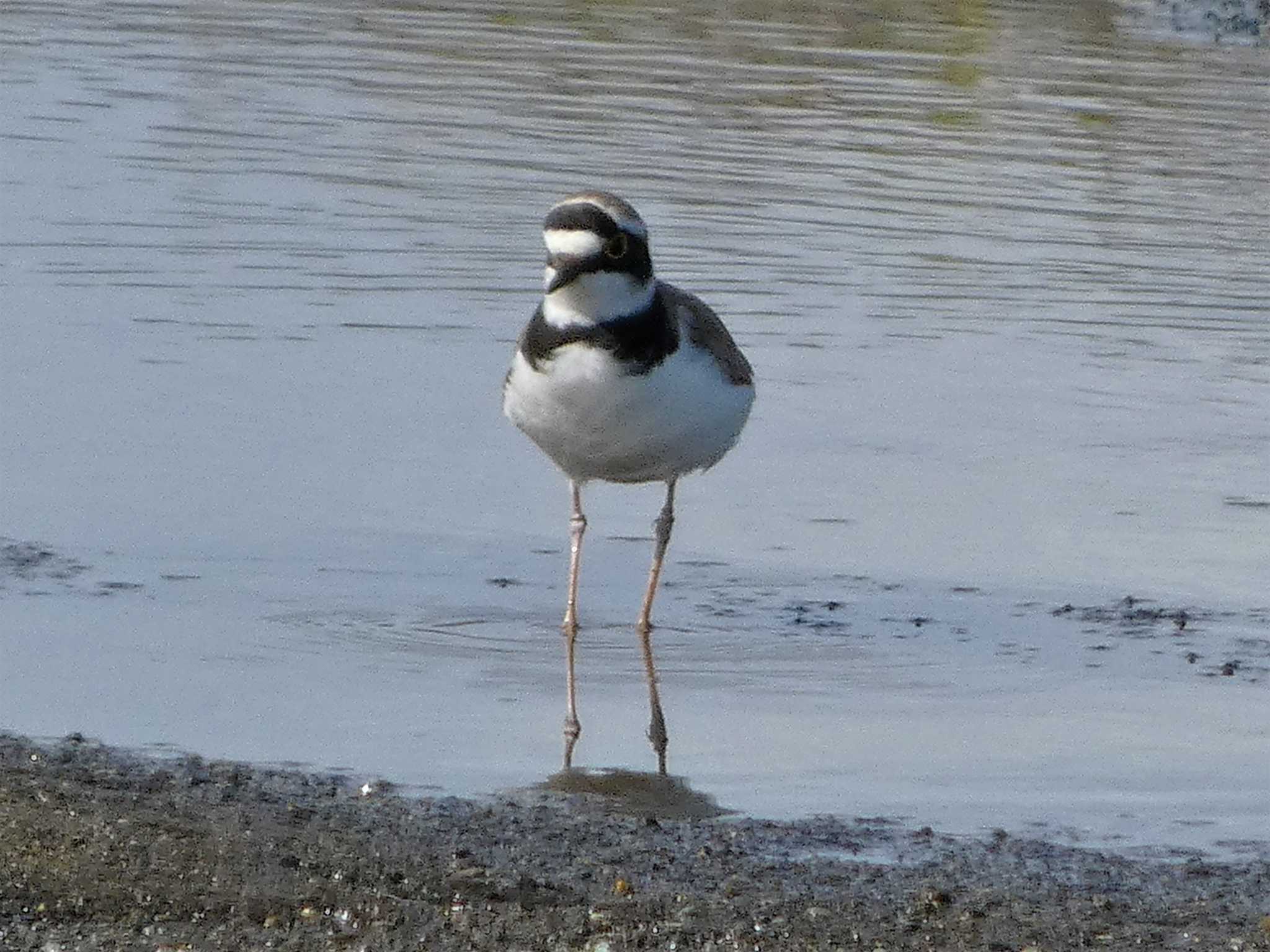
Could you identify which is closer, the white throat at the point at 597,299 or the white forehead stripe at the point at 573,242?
the white forehead stripe at the point at 573,242

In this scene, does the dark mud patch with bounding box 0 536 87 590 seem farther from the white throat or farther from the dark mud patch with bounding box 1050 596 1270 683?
the dark mud patch with bounding box 1050 596 1270 683

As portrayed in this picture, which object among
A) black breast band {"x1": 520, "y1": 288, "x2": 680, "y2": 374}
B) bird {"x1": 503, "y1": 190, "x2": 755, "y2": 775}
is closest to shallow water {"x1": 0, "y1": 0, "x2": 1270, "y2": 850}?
bird {"x1": 503, "y1": 190, "x2": 755, "y2": 775}

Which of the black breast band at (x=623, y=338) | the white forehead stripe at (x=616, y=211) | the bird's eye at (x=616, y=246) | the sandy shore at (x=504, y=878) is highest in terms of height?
the white forehead stripe at (x=616, y=211)

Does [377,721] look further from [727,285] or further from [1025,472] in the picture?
[727,285]

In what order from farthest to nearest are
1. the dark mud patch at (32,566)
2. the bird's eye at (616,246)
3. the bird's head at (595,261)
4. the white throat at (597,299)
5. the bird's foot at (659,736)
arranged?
the dark mud patch at (32,566) → the white throat at (597,299) → the bird's eye at (616,246) → the bird's head at (595,261) → the bird's foot at (659,736)

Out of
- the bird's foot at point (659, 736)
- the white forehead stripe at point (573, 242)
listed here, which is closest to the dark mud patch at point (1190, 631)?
the bird's foot at point (659, 736)

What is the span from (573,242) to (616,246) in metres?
0.15

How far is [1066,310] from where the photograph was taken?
14.4 meters

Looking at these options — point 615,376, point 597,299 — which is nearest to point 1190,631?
point 615,376

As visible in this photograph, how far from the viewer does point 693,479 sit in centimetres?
1091

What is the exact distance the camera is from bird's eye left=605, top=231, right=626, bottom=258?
25.9 feet

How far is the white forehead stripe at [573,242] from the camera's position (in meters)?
7.81

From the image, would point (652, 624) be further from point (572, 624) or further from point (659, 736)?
point (659, 736)

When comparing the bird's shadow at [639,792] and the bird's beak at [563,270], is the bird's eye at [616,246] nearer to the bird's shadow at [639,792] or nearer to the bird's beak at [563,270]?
the bird's beak at [563,270]
